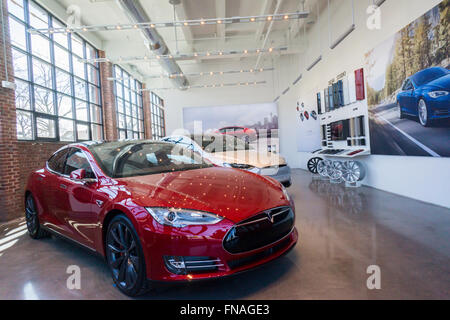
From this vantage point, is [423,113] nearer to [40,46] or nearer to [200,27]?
[200,27]

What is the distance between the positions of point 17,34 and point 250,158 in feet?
19.6

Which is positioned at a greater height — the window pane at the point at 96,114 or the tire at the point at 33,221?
the window pane at the point at 96,114

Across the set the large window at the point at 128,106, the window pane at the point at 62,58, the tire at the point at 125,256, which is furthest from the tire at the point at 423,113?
the large window at the point at 128,106

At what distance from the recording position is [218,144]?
5.16 meters

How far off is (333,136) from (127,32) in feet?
25.6

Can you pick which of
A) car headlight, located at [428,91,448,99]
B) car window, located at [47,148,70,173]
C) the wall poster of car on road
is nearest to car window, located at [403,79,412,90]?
the wall poster of car on road

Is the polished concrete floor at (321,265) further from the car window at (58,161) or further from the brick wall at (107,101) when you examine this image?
the brick wall at (107,101)

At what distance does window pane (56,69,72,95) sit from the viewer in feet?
24.3

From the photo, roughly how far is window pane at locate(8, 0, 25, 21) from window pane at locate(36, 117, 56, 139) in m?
2.33

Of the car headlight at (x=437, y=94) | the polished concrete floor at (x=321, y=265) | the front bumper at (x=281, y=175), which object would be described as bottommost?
the polished concrete floor at (x=321, y=265)

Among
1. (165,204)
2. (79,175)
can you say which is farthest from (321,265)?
(79,175)

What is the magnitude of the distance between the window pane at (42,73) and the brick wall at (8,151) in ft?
5.30

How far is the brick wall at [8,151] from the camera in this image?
459 centimetres
